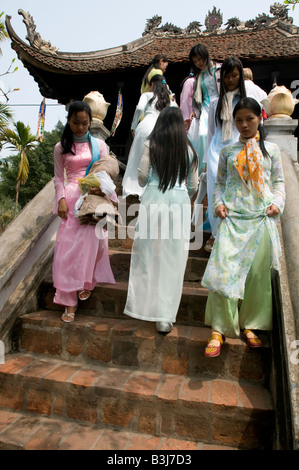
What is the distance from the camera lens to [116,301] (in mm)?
2979

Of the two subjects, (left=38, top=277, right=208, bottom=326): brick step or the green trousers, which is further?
(left=38, top=277, right=208, bottom=326): brick step

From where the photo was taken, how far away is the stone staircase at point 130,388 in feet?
6.83

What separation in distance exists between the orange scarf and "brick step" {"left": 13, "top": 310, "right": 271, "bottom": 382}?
1137 millimetres

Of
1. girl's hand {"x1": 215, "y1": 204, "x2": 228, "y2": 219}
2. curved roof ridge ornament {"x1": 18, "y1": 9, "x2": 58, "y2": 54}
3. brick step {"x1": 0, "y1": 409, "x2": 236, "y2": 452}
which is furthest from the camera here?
curved roof ridge ornament {"x1": 18, "y1": 9, "x2": 58, "y2": 54}

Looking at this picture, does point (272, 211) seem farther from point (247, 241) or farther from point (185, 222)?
point (185, 222)

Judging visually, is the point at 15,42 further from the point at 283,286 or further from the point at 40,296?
the point at 283,286

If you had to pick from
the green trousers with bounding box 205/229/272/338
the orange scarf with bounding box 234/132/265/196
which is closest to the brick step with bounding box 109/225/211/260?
the green trousers with bounding box 205/229/272/338

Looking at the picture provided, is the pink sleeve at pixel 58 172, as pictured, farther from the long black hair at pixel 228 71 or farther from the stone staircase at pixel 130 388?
the long black hair at pixel 228 71

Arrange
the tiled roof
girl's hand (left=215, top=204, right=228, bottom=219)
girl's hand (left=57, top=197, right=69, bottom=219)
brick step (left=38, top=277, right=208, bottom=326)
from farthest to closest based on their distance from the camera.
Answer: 1. the tiled roof
2. girl's hand (left=57, top=197, right=69, bottom=219)
3. brick step (left=38, top=277, right=208, bottom=326)
4. girl's hand (left=215, top=204, right=228, bottom=219)

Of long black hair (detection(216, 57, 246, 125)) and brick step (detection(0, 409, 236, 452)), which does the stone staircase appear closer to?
brick step (detection(0, 409, 236, 452))

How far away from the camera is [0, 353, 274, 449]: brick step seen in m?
2.07

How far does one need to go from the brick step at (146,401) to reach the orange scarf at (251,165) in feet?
4.59

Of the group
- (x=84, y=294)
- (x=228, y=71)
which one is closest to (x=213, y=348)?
(x=84, y=294)

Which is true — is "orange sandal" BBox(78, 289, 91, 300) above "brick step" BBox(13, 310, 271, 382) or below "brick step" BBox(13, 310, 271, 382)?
above
